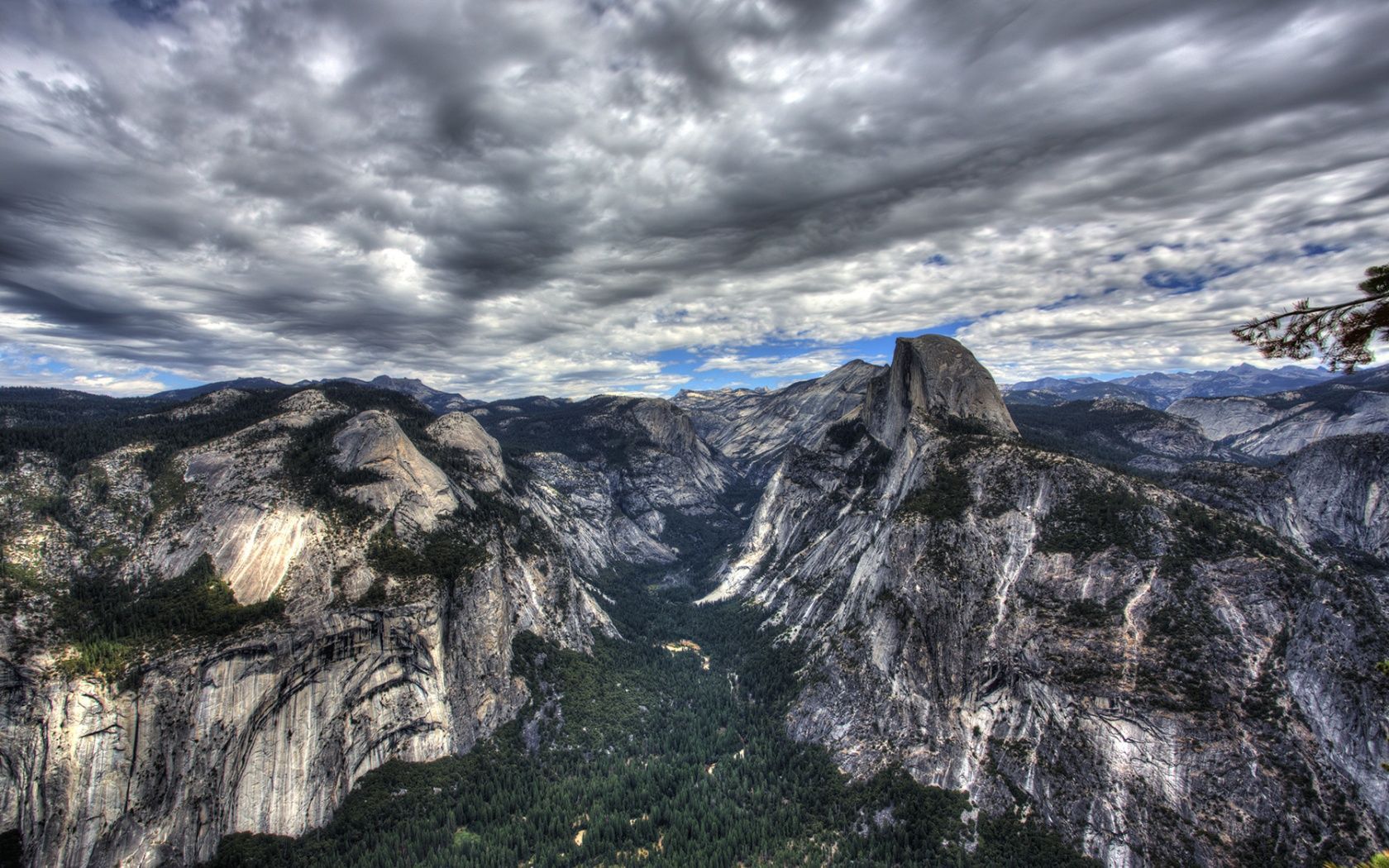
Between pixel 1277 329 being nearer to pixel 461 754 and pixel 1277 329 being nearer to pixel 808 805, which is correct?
pixel 808 805

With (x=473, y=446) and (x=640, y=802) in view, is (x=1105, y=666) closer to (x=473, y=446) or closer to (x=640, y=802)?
(x=640, y=802)

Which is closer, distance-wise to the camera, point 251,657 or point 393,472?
point 251,657

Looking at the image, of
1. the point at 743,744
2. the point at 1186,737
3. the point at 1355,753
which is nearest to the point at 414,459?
the point at 743,744

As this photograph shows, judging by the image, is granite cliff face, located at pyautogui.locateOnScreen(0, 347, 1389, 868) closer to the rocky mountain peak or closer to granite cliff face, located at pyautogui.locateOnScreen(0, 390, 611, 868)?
granite cliff face, located at pyautogui.locateOnScreen(0, 390, 611, 868)

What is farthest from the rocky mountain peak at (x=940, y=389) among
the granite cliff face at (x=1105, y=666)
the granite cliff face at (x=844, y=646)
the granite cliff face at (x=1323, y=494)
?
the granite cliff face at (x=1323, y=494)

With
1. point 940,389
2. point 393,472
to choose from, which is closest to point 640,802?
point 393,472

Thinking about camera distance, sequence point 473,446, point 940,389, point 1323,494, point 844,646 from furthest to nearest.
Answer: point 473,446
point 940,389
point 1323,494
point 844,646
